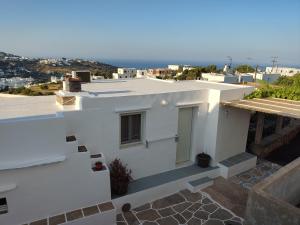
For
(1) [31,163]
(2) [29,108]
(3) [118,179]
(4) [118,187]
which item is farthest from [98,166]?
(2) [29,108]

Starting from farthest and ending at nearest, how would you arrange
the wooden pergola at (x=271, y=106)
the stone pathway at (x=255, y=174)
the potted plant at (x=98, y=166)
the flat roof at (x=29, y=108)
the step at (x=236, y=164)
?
1. the step at (x=236, y=164)
2. the stone pathway at (x=255, y=174)
3. the wooden pergola at (x=271, y=106)
4. the potted plant at (x=98, y=166)
5. the flat roof at (x=29, y=108)

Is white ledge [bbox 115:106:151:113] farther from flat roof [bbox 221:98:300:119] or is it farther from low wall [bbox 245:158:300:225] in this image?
low wall [bbox 245:158:300:225]

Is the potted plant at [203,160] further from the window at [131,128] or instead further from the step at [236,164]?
the window at [131,128]

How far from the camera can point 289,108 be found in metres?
10.2

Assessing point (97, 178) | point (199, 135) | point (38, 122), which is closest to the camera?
point (38, 122)

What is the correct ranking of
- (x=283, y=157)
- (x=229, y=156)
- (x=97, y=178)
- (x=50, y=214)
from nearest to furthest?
(x=50, y=214)
(x=97, y=178)
(x=229, y=156)
(x=283, y=157)

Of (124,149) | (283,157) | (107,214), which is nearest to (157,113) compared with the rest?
(124,149)

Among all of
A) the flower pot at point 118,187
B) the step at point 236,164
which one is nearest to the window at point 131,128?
the flower pot at point 118,187

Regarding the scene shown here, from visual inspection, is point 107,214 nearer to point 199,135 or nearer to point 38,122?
point 38,122

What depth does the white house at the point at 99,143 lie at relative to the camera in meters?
7.00

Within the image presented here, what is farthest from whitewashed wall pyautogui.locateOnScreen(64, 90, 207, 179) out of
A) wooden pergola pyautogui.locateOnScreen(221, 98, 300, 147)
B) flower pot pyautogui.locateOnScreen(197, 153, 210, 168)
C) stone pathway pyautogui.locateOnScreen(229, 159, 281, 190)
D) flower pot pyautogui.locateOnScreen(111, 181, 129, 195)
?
stone pathway pyautogui.locateOnScreen(229, 159, 281, 190)

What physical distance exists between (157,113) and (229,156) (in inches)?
194

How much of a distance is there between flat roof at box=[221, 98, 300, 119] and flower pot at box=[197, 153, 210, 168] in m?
2.63

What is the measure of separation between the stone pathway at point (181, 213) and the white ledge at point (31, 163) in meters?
3.18
